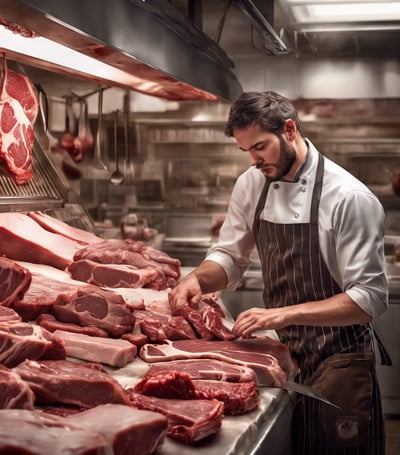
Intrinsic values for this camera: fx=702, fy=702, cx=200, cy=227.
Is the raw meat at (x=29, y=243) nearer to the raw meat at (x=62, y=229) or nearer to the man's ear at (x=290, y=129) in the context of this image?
the raw meat at (x=62, y=229)

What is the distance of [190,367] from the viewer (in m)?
2.29

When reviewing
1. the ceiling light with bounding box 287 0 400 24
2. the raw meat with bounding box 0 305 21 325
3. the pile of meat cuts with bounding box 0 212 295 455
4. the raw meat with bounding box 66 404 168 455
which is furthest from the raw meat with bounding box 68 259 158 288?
the ceiling light with bounding box 287 0 400 24

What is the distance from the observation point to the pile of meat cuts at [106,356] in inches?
64.6

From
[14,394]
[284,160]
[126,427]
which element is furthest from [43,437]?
[284,160]

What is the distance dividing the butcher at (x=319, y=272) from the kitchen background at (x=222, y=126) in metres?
2.27

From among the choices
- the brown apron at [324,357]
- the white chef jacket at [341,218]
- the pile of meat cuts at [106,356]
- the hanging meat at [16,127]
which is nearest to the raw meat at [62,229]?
the pile of meat cuts at [106,356]

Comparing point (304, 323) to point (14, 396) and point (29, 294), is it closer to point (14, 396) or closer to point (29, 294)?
point (29, 294)

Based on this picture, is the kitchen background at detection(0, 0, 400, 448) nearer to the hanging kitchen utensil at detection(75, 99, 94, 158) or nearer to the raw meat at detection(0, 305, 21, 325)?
the hanging kitchen utensil at detection(75, 99, 94, 158)

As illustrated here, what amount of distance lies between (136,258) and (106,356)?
52.9 inches

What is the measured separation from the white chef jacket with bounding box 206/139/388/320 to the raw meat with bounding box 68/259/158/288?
0.41 metres

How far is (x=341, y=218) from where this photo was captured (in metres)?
2.88

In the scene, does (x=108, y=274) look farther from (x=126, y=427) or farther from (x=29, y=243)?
(x=126, y=427)

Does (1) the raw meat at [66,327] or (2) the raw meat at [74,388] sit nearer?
(2) the raw meat at [74,388]

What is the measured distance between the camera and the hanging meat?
3406mm
